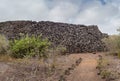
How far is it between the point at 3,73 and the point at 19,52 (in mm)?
8658

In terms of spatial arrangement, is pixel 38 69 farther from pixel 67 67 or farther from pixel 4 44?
pixel 4 44

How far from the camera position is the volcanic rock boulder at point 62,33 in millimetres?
36094

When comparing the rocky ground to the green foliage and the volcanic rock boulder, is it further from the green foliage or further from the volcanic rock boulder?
the volcanic rock boulder

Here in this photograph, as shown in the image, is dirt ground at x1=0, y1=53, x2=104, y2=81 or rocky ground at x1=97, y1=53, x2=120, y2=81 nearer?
rocky ground at x1=97, y1=53, x2=120, y2=81

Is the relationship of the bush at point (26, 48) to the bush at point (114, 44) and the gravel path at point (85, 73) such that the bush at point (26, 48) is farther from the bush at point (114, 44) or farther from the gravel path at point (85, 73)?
the bush at point (114, 44)

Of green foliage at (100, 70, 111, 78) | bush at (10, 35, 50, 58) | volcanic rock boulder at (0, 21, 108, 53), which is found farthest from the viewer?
volcanic rock boulder at (0, 21, 108, 53)

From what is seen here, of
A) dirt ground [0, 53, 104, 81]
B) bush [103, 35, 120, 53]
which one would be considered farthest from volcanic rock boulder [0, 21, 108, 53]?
dirt ground [0, 53, 104, 81]

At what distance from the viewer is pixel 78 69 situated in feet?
75.3

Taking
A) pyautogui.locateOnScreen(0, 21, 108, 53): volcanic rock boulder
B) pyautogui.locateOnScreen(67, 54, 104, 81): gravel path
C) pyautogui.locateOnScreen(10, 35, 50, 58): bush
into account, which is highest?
pyautogui.locateOnScreen(0, 21, 108, 53): volcanic rock boulder

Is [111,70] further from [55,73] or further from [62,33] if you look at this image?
[62,33]

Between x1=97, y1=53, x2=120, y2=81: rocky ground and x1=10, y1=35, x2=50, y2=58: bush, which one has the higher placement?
x1=10, y1=35, x2=50, y2=58: bush

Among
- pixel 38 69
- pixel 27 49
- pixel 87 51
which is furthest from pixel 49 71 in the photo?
pixel 87 51

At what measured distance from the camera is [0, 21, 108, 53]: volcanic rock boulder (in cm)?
3609

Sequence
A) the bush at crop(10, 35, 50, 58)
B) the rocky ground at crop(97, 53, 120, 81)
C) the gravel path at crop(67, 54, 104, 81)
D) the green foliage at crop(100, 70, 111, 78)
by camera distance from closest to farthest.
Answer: the rocky ground at crop(97, 53, 120, 81) → the green foliage at crop(100, 70, 111, 78) → the gravel path at crop(67, 54, 104, 81) → the bush at crop(10, 35, 50, 58)
